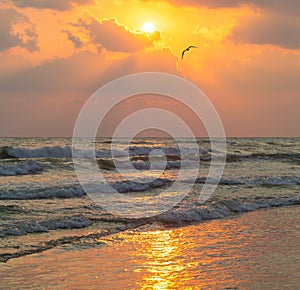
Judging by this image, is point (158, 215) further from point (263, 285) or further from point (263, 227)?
point (263, 285)

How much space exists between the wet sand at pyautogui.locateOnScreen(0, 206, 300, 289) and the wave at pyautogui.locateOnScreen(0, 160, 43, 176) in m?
16.6

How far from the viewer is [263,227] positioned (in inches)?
577

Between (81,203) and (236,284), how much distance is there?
10.6 m

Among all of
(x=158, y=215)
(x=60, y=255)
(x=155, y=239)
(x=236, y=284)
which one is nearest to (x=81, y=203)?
(x=158, y=215)

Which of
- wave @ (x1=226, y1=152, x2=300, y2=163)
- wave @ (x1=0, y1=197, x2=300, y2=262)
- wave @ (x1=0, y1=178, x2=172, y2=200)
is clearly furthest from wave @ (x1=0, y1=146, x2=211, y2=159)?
wave @ (x1=0, y1=197, x2=300, y2=262)

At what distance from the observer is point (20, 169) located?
96.6 feet

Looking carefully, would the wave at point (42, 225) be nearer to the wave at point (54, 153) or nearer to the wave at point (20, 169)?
the wave at point (20, 169)

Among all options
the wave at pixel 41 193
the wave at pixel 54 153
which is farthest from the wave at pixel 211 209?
the wave at pixel 54 153

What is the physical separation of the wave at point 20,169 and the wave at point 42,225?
49.5 feet

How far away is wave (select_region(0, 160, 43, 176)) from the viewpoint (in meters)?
28.9

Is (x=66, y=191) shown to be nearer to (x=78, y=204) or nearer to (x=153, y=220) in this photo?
(x=78, y=204)

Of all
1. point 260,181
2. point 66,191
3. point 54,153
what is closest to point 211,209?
point 66,191

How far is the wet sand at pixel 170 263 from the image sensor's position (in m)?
8.84

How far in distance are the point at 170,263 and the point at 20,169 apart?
20.8 m
